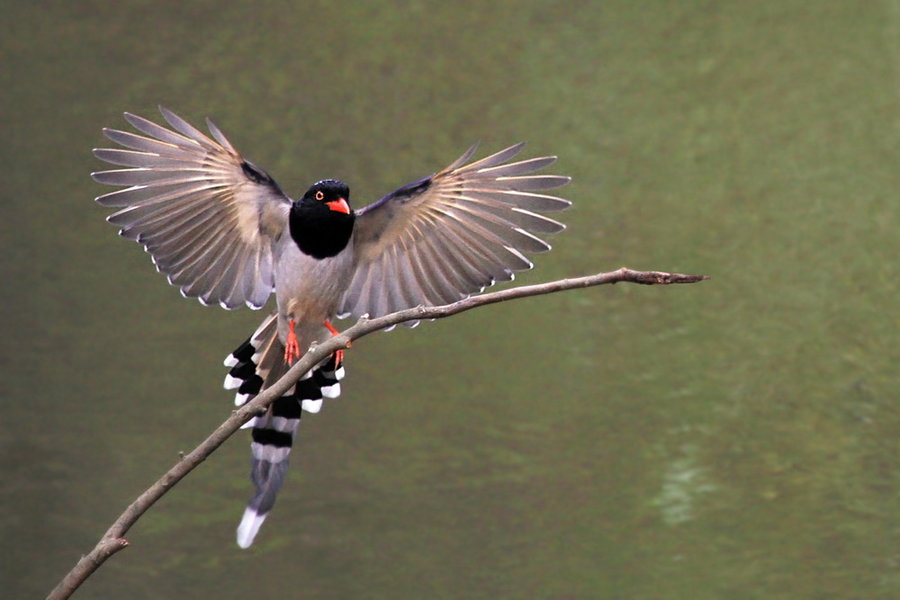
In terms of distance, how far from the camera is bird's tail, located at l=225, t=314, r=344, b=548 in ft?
11.2

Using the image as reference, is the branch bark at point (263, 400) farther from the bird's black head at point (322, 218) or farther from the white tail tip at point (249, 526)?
the white tail tip at point (249, 526)

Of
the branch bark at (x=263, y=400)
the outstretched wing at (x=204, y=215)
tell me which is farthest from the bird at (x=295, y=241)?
the branch bark at (x=263, y=400)

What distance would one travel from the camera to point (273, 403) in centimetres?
346

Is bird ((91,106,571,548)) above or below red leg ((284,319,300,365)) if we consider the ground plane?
above

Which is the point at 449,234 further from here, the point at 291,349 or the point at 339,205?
the point at 291,349

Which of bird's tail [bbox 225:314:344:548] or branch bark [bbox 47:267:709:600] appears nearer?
branch bark [bbox 47:267:709:600]

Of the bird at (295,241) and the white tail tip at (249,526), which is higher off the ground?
the bird at (295,241)

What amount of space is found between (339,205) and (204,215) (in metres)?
0.37

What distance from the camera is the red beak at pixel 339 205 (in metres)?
3.41

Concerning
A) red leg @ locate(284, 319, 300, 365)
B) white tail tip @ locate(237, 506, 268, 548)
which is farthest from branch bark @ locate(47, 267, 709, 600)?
white tail tip @ locate(237, 506, 268, 548)

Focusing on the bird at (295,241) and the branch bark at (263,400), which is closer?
the branch bark at (263,400)

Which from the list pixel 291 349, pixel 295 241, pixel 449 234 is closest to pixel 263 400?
pixel 291 349

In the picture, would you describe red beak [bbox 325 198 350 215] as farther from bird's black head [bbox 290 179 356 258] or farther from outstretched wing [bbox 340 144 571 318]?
outstretched wing [bbox 340 144 571 318]

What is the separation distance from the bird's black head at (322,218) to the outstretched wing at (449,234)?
0.15m
